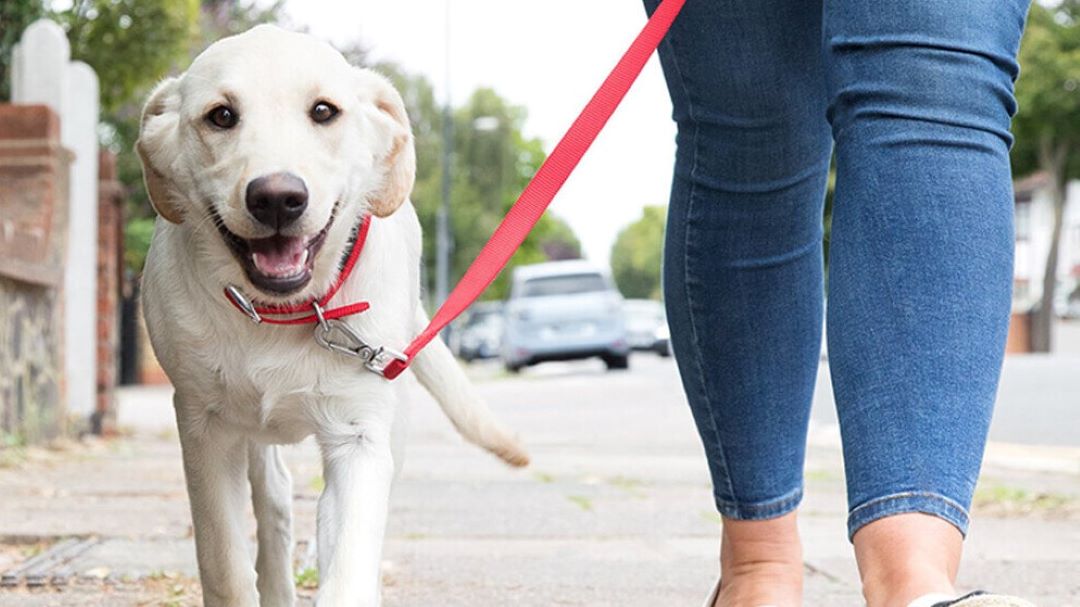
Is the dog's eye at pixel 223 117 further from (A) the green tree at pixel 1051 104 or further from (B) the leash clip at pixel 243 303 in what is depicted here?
(A) the green tree at pixel 1051 104

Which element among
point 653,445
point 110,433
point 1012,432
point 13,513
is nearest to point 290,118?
point 13,513

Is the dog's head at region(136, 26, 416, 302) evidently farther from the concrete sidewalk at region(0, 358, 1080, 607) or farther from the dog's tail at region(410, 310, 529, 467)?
the concrete sidewalk at region(0, 358, 1080, 607)

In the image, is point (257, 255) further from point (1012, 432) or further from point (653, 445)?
point (1012, 432)

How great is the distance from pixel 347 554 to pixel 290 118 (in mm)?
687

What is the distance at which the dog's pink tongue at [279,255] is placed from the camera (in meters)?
2.30

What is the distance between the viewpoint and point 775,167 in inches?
101

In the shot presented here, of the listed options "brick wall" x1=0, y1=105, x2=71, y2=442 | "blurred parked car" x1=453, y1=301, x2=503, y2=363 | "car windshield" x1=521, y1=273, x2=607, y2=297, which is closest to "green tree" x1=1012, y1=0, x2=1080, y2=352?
"blurred parked car" x1=453, y1=301, x2=503, y2=363

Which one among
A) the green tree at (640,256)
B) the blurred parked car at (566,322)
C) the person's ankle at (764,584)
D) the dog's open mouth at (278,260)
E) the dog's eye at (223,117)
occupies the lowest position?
the green tree at (640,256)

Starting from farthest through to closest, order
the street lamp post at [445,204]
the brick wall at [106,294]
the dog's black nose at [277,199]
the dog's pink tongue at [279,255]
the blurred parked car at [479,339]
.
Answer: the blurred parked car at [479,339], the street lamp post at [445,204], the brick wall at [106,294], the dog's pink tongue at [279,255], the dog's black nose at [277,199]

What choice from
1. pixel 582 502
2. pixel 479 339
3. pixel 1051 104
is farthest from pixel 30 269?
pixel 479 339

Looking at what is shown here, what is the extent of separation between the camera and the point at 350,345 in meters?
2.47

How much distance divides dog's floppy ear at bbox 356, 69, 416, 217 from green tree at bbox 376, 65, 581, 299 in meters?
43.2

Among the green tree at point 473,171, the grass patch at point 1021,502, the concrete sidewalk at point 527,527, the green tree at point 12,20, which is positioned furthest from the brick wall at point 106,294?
the green tree at point 473,171

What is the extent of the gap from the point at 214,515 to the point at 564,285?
2272 centimetres
